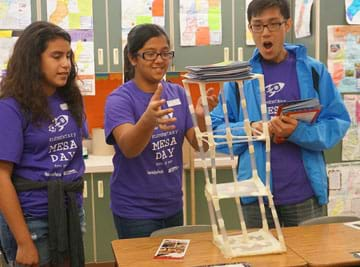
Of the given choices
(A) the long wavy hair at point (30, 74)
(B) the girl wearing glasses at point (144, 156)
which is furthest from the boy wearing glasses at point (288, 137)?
(A) the long wavy hair at point (30, 74)

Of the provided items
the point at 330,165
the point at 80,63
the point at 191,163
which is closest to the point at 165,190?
the point at 191,163

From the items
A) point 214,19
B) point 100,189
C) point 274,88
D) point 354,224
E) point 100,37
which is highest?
point 214,19

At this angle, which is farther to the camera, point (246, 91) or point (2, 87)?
point (246, 91)

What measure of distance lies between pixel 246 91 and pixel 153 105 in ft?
2.15

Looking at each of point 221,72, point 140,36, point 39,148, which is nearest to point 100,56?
point 140,36

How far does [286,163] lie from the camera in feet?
6.96

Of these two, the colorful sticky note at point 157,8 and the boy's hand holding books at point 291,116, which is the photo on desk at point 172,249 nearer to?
the boy's hand holding books at point 291,116

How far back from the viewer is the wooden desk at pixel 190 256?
5.43ft

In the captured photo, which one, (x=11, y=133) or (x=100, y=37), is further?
(x=100, y=37)

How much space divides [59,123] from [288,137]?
915mm

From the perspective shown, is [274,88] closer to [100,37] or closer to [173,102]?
[173,102]

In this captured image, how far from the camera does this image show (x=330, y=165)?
3.24m

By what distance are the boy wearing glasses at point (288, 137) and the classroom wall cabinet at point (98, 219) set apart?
1.43m

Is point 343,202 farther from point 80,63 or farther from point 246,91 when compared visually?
point 80,63
